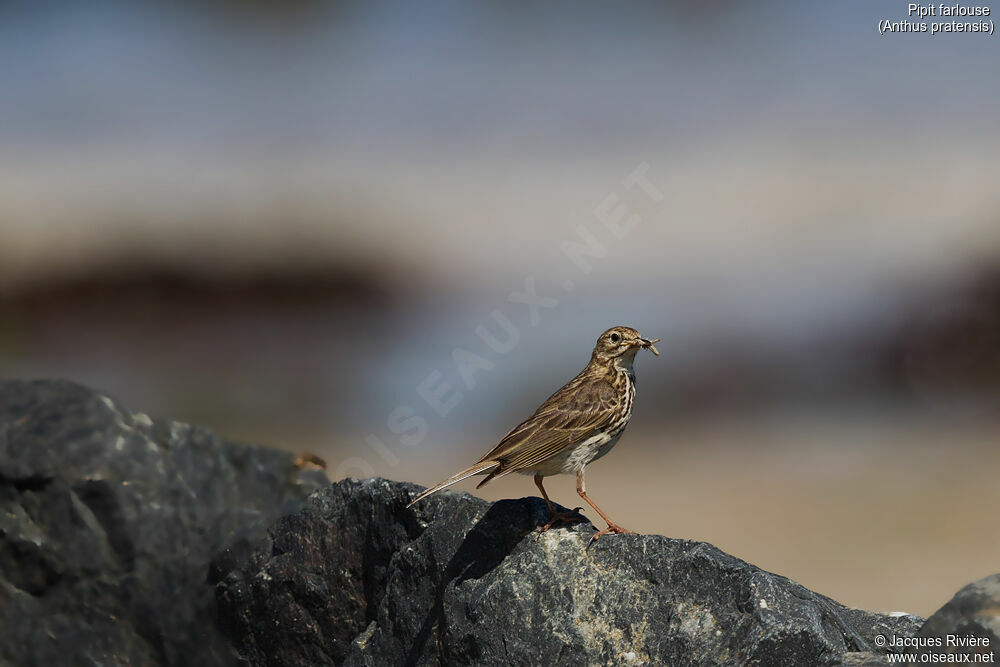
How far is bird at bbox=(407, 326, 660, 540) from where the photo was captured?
20.6ft

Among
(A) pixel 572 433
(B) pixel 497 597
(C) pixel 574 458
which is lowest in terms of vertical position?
(B) pixel 497 597

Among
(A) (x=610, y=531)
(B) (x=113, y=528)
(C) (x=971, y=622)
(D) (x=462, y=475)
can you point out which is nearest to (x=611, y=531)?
(A) (x=610, y=531)

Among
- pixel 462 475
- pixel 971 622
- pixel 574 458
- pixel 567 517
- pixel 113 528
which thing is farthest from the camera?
pixel 113 528

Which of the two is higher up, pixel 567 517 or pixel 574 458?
pixel 574 458

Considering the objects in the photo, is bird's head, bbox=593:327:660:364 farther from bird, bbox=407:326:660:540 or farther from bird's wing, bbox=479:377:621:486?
bird's wing, bbox=479:377:621:486

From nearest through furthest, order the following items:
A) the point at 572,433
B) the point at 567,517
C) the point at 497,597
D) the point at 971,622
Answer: the point at 971,622
the point at 497,597
the point at 567,517
the point at 572,433

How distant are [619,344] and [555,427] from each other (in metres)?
0.87

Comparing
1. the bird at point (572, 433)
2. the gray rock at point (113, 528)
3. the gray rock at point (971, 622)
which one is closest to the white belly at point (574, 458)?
the bird at point (572, 433)

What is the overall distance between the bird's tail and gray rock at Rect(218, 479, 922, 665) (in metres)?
0.22

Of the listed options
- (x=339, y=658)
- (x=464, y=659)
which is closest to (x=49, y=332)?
(x=339, y=658)

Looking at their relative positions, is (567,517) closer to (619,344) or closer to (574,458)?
(574,458)

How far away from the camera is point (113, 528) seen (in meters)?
7.53

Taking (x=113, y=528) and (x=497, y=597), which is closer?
(x=497, y=597)

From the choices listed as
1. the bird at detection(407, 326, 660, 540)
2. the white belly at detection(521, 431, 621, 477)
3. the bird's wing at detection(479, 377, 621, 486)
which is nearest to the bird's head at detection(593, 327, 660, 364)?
the bird at detection(407, 326, 660, 540)
